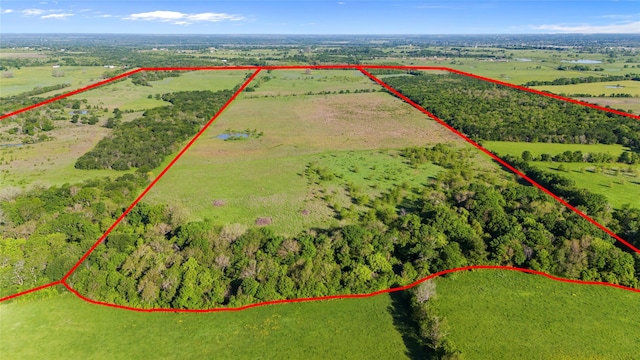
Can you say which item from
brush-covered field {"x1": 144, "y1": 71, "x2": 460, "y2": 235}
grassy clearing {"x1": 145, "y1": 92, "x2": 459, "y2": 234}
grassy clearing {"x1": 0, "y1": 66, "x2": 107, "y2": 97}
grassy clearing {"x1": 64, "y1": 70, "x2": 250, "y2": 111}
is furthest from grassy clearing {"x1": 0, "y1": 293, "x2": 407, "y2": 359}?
grassy clearing {"x1": 0, "y1": 66, "x2": 107, "y2": 97}

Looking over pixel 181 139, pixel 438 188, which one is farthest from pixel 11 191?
pixel 438 188

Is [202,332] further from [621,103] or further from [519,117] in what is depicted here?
[621,103]

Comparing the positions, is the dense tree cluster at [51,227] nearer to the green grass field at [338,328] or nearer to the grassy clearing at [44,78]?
the green grass field at [338,328]

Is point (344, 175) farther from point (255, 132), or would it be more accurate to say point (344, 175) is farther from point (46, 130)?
point (46, 130)

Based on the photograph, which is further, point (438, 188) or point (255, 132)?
point (255, 132)

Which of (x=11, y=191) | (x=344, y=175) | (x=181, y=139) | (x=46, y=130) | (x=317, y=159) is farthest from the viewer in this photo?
(x=46, y=130)
